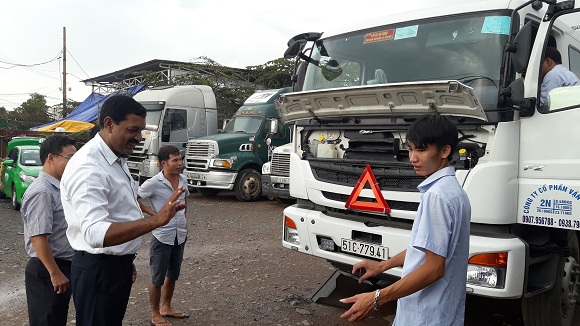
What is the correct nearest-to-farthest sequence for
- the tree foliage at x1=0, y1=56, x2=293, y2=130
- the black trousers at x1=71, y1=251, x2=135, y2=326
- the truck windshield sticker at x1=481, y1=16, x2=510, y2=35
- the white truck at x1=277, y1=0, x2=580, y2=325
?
the black trousers at x1=71, y1=251, x2=135, y2=326
the white truck at x1=277, y1=0, x2=580, y2=325
the truck windshield sticker at x1=481, y1=16, x2=510, y2=35
the tree foliage at x1=0, y1=56, x2=293, y2=130

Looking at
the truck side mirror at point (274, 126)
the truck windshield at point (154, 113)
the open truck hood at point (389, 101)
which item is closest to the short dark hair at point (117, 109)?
the open truck hood at point (389, 101)

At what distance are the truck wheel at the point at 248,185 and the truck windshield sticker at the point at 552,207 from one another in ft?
31.4

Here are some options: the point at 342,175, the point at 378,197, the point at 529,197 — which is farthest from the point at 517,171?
the point at 342,175

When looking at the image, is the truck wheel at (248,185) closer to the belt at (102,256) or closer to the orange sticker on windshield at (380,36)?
the orange sticker on windshield at (380,36)

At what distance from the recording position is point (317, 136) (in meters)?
4.61

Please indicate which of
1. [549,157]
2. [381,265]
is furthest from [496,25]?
[381,265]

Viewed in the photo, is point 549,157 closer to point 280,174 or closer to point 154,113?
point 280,174

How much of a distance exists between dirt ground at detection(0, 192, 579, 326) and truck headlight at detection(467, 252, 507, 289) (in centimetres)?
137

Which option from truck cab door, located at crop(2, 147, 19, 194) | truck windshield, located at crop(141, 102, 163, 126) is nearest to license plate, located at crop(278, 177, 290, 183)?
truck windshield, located at crop(141, 102, 163, 126)

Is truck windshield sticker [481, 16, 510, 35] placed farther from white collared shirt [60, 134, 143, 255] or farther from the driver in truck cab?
white collared shirt [60, 134, 143, 255]

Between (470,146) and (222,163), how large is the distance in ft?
30.5

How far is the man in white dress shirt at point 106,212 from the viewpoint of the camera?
220 centimetres

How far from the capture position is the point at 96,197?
224 centimetres

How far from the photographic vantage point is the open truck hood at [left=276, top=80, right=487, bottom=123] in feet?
11.2
